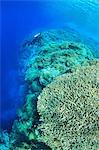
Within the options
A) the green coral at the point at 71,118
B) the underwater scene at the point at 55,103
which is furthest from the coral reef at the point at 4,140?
the green coral at the point at 71,118

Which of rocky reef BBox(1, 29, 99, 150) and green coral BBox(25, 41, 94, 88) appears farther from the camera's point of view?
green coral BBox(25, 41, 94, 88)

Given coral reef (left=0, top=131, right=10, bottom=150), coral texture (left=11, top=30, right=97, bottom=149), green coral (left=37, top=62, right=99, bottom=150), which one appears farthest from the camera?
coral reef (left=0, top=131, right=10, bottom=150)

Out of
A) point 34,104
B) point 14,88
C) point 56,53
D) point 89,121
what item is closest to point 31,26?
point 14,88

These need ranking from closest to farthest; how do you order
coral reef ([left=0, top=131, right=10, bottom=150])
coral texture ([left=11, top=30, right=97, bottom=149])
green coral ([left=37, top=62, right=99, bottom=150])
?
green coral ([left=37, top=62, right=99, bottom=150]) < coral texture ([left=11, top=30, right=97, bottom=149]) < coral reef ([left=0, top=131, right=10, bottom=150])

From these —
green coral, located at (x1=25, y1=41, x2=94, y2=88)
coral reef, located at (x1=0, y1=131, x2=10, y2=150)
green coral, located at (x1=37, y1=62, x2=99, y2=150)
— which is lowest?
green coral, located at (x1=37, y1=62, x2=99, y2=150)

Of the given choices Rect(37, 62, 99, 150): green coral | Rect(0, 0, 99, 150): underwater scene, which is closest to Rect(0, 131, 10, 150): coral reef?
Rect(0, 0, 99, 150): underwater scene

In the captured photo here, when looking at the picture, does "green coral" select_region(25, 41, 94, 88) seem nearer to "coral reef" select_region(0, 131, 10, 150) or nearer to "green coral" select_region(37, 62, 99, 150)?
"green coral" select_region(37, 62, 99, 150)

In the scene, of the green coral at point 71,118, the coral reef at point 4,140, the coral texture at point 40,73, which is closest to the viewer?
the green coral at point 71,118

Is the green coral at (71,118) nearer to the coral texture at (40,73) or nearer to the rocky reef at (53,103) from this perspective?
the rocky reef at (53,103)

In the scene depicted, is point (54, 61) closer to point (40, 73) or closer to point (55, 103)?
point (40, 73)
